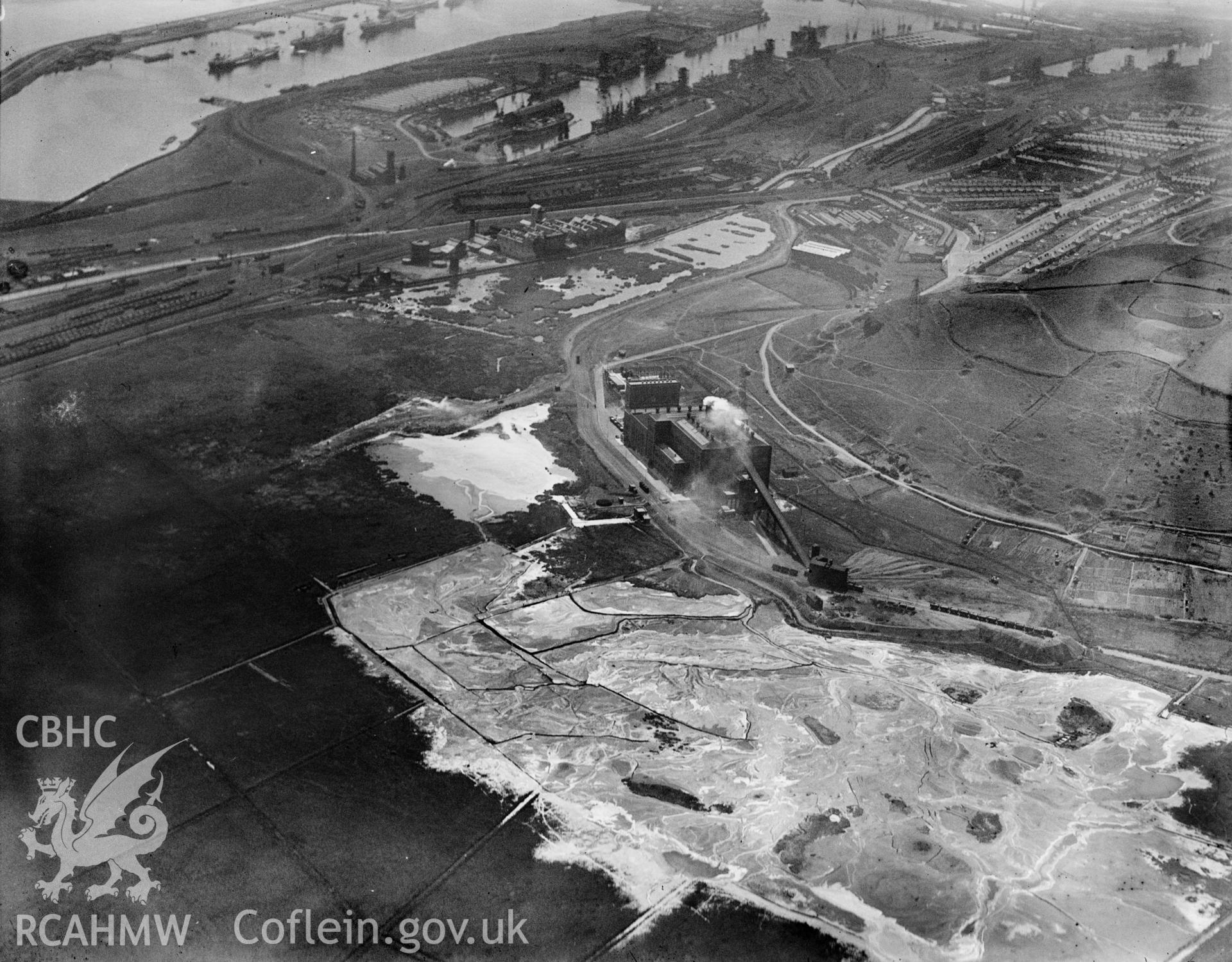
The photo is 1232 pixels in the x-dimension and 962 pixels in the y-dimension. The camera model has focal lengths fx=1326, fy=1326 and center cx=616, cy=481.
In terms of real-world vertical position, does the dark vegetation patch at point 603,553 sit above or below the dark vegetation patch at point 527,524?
below

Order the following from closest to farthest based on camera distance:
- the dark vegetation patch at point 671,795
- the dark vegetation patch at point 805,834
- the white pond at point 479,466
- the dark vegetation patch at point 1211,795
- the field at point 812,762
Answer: the field at point 812,762 < the dark vegetation patch at point 805,834 < the dark vegetation patch at point 671,795 < the dark vegetation patch at point 1211,795 < the white pond at point 479,466

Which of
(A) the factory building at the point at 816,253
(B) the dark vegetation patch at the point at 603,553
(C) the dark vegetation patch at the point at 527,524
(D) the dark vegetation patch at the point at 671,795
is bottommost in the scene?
(D) the dark vegetation patch at the point at 671,795

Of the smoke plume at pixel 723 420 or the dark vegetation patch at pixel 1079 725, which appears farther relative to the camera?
the smoke plume at pixel 723 420

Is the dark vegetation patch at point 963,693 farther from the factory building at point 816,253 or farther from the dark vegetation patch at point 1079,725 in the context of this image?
the factory building at point 816,253

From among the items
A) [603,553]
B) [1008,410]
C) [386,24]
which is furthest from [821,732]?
[386,24]

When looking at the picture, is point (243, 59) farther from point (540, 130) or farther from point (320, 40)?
point (540, 130)

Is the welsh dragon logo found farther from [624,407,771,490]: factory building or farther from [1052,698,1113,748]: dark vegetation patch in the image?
[1052,698,1113,748]: dark vegetation patch

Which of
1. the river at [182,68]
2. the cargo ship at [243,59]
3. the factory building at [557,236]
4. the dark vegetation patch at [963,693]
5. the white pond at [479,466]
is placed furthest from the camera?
the cargo ship at [243,59]

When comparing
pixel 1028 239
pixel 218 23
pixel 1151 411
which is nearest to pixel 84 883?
pixel 1151 411

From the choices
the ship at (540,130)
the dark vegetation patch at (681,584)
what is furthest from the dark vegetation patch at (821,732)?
the ship at (540,130)
